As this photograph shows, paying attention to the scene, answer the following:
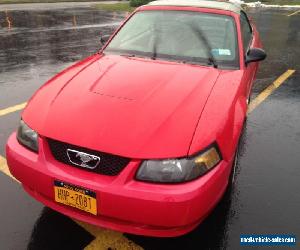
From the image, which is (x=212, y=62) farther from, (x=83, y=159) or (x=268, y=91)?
(x=268, y=91)

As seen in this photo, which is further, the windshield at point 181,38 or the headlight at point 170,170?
the windshield at point 181,38

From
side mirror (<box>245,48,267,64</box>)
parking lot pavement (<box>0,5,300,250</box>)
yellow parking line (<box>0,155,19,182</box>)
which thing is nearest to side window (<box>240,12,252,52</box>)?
side mirror (<box>245,48,267,64</box>)

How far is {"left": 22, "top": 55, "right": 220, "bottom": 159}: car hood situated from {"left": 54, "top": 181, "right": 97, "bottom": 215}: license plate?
307 mm

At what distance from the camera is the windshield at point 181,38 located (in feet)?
13.4

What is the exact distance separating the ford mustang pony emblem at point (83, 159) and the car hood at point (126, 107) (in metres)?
0.08

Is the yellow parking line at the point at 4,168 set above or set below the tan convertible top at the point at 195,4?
below

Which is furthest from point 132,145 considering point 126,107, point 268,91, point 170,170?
point 268,91

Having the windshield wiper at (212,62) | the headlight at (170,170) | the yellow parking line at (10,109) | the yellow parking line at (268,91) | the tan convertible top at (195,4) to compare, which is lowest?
the yellow parking line at (268,91)

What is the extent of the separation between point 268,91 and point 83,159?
16.6 ft

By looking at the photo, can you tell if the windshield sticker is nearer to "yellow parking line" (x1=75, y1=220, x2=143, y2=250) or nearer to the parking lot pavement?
the parking lot pavement

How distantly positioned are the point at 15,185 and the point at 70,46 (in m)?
7.24

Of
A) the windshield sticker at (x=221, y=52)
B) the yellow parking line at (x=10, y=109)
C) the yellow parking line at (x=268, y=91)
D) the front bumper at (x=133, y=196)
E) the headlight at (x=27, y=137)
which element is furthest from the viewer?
the yellow parking line at (x=268, y=91)

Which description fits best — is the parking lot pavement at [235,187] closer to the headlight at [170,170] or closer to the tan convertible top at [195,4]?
the headlight at [170,170]

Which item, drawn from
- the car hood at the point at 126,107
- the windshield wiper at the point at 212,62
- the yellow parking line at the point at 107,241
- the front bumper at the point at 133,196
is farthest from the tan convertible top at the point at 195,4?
the yellow parking line at the point at 107,241
